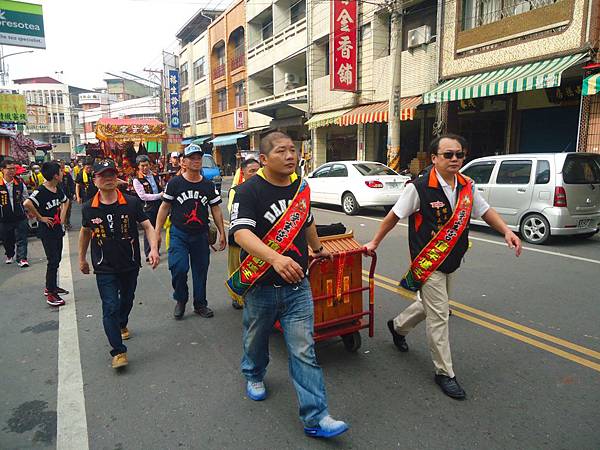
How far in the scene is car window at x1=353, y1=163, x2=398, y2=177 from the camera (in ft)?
39.3

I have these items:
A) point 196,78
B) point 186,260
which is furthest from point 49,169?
point 196,78

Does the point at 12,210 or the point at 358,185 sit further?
the point at 358,185

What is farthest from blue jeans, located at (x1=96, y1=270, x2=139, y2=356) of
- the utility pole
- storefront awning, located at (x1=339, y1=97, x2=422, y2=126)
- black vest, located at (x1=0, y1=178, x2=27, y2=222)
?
storefront awning, located at (x1=339, y1=97, x2=422, y2=126)

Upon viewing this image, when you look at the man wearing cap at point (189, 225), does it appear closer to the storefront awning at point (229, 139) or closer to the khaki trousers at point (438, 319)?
the khaki trousers at point (438, 319)

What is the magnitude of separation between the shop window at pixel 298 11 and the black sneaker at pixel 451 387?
23.9 meters

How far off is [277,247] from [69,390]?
2017 millimetres

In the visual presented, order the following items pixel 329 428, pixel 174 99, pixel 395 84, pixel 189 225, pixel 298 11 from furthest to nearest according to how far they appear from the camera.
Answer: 1. pixel 174 99
2. pixel 298 11
3. pixel 395 84
4. pixel 189 225
5. pixel 329 428

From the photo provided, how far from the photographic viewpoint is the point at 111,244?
3.67 meters

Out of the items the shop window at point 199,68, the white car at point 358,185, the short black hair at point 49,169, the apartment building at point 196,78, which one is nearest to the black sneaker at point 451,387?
the short black hair at point 49,169

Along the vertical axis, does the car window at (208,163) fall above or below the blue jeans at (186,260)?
above

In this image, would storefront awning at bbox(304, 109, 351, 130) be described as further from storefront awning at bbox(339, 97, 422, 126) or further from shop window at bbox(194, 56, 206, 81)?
shop window at bbox(194, 56, 206, 81)

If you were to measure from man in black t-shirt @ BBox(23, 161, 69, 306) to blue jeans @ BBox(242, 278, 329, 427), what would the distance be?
3.46m

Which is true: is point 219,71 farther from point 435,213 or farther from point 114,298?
point 435,213

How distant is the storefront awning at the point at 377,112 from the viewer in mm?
15195
